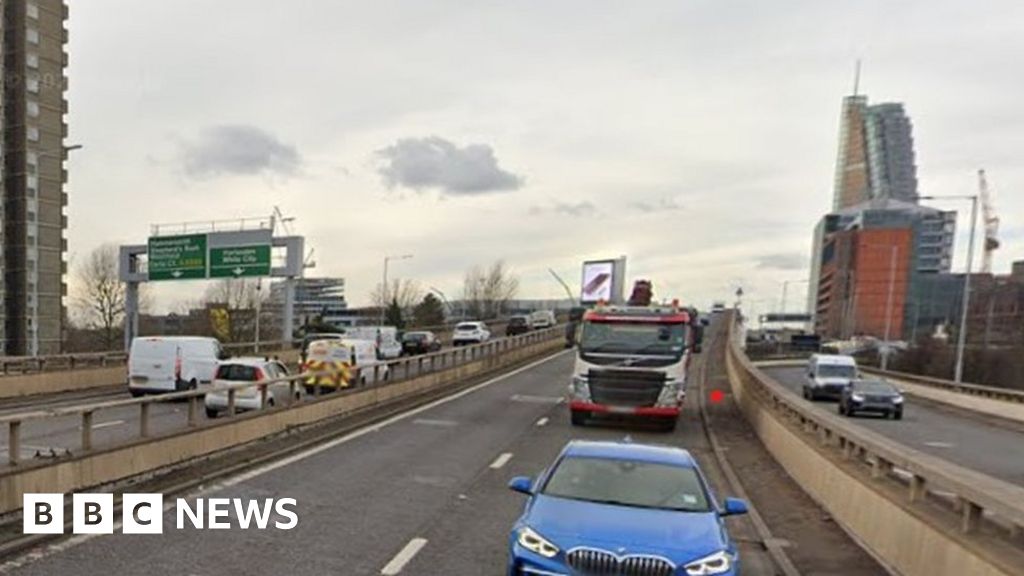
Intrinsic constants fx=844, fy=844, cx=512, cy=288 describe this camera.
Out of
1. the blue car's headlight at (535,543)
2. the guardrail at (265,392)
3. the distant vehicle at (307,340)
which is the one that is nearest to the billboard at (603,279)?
the guardrail at (265,392)

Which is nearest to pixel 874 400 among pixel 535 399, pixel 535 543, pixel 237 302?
pixel 535 399

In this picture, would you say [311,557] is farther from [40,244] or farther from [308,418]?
[40,244]

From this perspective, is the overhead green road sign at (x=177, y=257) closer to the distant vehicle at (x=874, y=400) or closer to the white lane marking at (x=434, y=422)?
the white lane marking at (x=434, y=422)

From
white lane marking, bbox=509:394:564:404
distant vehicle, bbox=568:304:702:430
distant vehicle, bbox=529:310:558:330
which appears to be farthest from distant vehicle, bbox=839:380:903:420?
distant vehicle, bbox=529:310:558:330

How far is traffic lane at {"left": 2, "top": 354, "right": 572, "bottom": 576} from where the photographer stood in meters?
8.10

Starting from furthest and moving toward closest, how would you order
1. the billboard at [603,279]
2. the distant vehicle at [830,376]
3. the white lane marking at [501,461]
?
1. the billboard at [603,279]
2. the distant vehicle at [830,376]
3. the white lane marking at [501,461]

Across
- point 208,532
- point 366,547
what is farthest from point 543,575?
point 208,532

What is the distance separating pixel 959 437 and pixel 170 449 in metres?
24.0

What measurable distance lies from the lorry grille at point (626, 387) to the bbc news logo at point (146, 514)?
1107cm

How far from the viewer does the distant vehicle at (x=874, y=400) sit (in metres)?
32.0

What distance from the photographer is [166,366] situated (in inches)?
1065

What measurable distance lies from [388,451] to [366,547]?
7386mm

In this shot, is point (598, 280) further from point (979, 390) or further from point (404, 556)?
point (404, 556)

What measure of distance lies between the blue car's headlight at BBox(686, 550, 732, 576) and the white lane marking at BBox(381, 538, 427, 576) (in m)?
2.89
